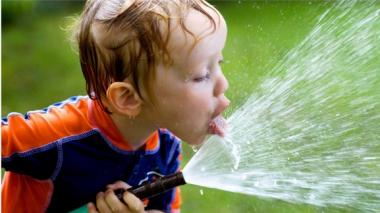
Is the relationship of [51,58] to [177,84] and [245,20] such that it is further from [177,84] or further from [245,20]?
[177,84]

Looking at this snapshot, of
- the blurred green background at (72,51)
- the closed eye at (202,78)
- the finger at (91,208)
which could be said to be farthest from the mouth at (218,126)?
the blurred green background at (72,51)

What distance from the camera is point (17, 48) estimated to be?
17.8 ft

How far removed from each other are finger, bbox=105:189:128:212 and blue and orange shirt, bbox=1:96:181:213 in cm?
11

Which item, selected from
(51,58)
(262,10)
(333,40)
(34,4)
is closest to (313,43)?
(333,40)

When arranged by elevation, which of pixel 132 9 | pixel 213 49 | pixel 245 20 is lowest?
pixel 245 20

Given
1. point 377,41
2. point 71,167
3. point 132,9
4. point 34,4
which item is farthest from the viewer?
point 34,4

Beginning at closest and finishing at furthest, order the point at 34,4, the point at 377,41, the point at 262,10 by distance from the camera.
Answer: the point at 377,41
the point at 262,10
the point at 34,4

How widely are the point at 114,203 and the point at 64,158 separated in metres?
Answer: 0.21

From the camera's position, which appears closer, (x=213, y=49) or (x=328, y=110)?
(x=213, y=49)

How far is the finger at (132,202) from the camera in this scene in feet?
7.57

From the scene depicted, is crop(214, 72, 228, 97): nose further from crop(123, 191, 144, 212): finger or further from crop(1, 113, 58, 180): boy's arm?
crop(1, 113, 58, 180): boy's arm

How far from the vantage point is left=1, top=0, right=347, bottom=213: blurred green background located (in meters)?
3.82

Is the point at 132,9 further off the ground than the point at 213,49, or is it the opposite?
the point at 132,9

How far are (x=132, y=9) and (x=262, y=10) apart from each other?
126 inches
